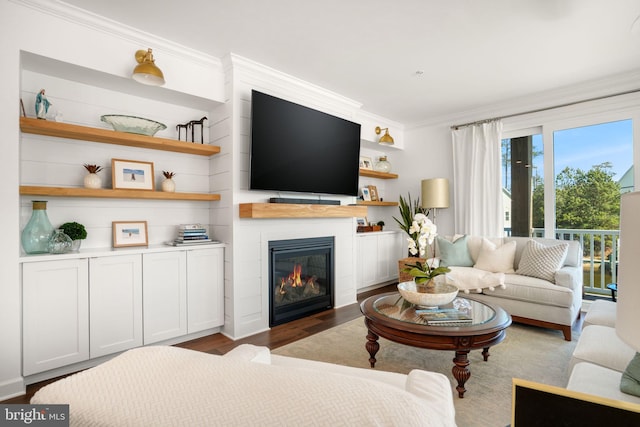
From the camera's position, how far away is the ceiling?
237 cm

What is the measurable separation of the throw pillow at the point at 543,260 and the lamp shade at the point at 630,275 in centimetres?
319

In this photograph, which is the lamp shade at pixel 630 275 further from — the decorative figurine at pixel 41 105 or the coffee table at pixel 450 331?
the decorative figurine at pixel 41 105

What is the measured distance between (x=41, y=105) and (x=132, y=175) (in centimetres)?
77

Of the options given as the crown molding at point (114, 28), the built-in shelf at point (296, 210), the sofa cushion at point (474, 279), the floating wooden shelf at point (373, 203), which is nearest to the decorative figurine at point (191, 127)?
the crown molding at point (114, 28)

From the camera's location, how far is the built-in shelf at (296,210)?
3043 mm

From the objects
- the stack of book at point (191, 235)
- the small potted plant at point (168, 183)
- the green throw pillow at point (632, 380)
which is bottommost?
the green throw pillow at point (632, 380)

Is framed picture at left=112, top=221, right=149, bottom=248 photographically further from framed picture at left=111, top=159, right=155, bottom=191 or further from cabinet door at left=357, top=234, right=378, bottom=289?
cabinet door at left=357, top=234, right=378, bottom=289

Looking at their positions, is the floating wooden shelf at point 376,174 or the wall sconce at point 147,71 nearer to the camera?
the wall sconce at point 147,71

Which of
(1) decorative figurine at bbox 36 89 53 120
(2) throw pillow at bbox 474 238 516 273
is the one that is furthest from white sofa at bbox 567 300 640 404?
(1) decorative figurine at bbox 36 89 53 120

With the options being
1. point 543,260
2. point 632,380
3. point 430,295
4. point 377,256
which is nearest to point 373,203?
point 377,256

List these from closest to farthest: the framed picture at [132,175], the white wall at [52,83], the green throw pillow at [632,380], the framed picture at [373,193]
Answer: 1. the green throw pillow at [632,380]
2. the white wall at [52,83]
3. the framed picture at [132,175]
4. the framed picture at [373,193]

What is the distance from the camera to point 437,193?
15.5ft

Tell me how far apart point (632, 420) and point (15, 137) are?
123 inches

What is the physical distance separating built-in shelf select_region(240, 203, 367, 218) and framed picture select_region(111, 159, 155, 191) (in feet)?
2.82
